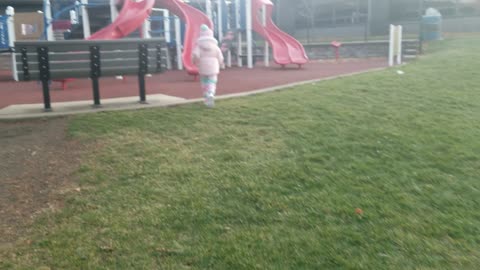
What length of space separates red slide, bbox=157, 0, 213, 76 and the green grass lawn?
24.0 feet

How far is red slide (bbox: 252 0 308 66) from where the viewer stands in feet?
60.4

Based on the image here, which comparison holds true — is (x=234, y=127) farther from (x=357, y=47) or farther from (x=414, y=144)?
(x=357, y=47)

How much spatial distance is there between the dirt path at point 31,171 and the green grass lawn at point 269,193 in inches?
6.3

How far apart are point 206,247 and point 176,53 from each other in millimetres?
16403

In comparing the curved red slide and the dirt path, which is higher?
the curved red slide

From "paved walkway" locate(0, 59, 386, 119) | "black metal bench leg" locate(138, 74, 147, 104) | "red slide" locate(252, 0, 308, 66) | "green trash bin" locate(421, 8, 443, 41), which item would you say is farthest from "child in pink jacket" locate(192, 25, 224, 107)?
"green trash bin" locate(421, 8, 443, 41)

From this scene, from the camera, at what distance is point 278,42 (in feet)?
63.5

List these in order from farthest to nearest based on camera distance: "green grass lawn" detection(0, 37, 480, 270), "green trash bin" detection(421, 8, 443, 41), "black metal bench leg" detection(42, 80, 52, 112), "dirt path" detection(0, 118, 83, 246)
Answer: "green trash bin" detection(421, 8, 443, 41), "black metal bench leg" detection(42, 80, 52, 112), "dirt path" detection(0, 118, 83, 246), "green grass lawn" detection(0, 37, 480, 270)

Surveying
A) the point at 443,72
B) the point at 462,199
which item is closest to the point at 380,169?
the point at 462,199

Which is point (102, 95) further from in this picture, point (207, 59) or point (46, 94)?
point (207, 59)

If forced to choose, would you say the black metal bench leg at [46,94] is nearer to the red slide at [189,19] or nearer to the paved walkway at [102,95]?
the paved walkway at [102,95]

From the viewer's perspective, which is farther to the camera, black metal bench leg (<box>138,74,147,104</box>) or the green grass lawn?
black metal bench leg (<box>138,74,147,104</box>)

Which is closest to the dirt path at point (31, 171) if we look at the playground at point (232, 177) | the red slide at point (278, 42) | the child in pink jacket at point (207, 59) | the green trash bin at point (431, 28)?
the playground at point (232, 177)

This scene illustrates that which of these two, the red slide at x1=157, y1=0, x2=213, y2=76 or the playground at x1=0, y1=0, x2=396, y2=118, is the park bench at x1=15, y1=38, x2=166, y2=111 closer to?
the playground at x1=0, y1=0, x2=396, y2=118
